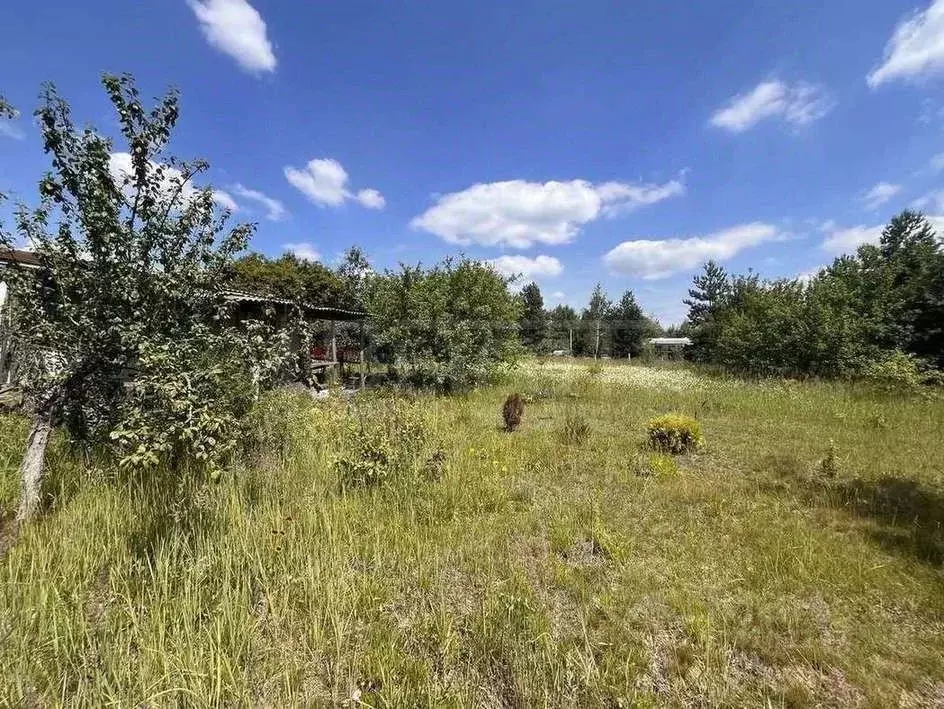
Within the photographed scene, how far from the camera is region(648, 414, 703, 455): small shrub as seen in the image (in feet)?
21.4

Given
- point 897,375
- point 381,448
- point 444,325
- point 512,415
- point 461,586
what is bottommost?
point 461,586

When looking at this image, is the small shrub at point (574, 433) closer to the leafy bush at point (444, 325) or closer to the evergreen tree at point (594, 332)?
the leafy bush at point (444, 325)

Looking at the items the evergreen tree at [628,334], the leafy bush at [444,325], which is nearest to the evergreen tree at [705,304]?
the evergreen tree at [628,334]

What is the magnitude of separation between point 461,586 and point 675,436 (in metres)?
4.86

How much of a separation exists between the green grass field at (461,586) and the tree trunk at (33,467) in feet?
0.51

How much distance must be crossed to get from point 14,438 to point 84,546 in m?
2.59

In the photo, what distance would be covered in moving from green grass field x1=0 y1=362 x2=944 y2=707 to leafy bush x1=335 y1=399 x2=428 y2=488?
6 cm

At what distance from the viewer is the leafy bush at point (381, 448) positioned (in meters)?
4.35

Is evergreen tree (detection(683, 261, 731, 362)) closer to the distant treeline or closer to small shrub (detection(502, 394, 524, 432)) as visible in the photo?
the distant treeline

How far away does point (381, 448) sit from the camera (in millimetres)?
4477

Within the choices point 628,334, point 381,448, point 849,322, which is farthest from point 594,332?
point 381,448

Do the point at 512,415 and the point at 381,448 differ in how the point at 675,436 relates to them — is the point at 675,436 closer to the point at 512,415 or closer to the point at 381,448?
the point at 512,415

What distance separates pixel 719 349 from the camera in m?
23.2

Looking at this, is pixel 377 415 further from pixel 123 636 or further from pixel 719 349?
pixel 719 349
